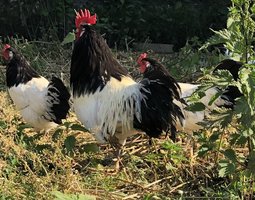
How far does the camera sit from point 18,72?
4410 mm

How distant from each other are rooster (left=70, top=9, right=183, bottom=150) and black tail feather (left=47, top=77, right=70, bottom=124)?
313 millimetres

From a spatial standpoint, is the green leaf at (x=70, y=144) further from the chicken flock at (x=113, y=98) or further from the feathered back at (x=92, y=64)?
the feathered back at (x=92, y=64)

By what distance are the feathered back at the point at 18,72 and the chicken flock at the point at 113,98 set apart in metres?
0.17

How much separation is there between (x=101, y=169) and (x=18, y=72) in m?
1.29

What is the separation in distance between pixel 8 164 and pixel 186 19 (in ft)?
15.2

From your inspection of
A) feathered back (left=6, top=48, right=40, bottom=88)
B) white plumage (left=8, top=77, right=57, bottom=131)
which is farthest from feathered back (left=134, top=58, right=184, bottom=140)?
feathered back (left=6, top=48, right=40, bottom=88)

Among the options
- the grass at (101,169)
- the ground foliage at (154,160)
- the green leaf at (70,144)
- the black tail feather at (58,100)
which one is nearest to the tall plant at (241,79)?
the ground foliage at (154,160)

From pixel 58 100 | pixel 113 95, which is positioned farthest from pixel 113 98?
pixel 58 100

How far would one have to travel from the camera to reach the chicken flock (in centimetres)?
339

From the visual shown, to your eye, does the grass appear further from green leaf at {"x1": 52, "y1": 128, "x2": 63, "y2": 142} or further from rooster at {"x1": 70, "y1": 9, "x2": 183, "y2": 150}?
rooster at {"x1": 70, "y1": 9, "x2": 183, "y2": 150}

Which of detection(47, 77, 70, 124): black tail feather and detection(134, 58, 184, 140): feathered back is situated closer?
detection(134, 58, 184, 140): feathered back

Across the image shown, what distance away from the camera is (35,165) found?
3.17 m

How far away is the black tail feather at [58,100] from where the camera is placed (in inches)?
165

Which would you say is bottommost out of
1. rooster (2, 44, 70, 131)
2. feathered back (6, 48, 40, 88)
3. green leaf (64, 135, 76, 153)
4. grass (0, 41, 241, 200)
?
grass (0, 41, 241, 200)
